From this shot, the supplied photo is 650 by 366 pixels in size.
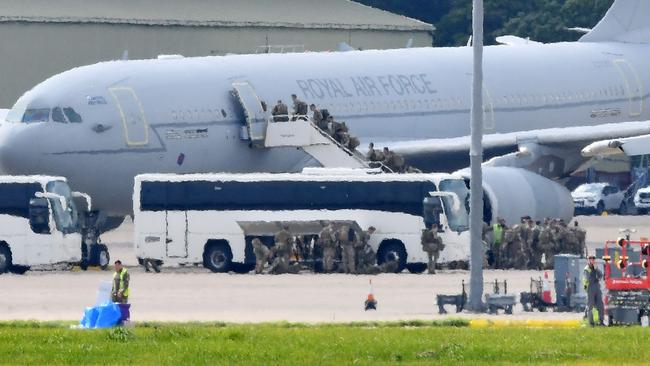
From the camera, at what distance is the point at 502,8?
108875 mm

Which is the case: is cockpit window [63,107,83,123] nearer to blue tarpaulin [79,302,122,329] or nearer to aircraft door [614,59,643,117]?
blue tarpaulin [79,302,122,329]

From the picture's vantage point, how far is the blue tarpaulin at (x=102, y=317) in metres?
31.4

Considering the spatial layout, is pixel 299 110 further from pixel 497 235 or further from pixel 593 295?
pixel 593 295

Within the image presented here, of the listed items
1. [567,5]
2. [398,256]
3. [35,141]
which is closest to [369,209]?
[398,256]

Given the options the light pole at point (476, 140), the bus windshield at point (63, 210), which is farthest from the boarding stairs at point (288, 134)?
the light pole at point (476, 140)

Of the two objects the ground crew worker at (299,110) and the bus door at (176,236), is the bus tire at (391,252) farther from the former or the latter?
the ground crew worker at (299,110)

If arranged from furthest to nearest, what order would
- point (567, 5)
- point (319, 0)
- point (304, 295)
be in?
point (567, 5), point (319, 0), point (304, 295)

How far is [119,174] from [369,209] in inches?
254

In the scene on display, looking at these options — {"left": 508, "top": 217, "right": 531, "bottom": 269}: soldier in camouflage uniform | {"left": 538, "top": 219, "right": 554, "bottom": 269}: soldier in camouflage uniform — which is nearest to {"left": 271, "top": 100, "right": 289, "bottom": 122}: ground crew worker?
{"left": 508, "top": 217, "right": 531, "bottom": 269}: soldier in camouflage uniform

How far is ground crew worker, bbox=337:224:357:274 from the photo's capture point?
4536cm

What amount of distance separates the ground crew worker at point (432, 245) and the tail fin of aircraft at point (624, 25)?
865 inches

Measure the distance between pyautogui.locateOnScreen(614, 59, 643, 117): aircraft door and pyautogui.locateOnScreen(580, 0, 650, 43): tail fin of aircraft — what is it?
9.80ft

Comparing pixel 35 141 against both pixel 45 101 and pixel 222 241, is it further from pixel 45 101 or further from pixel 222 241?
pixel 222 241

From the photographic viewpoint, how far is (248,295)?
127 ft
